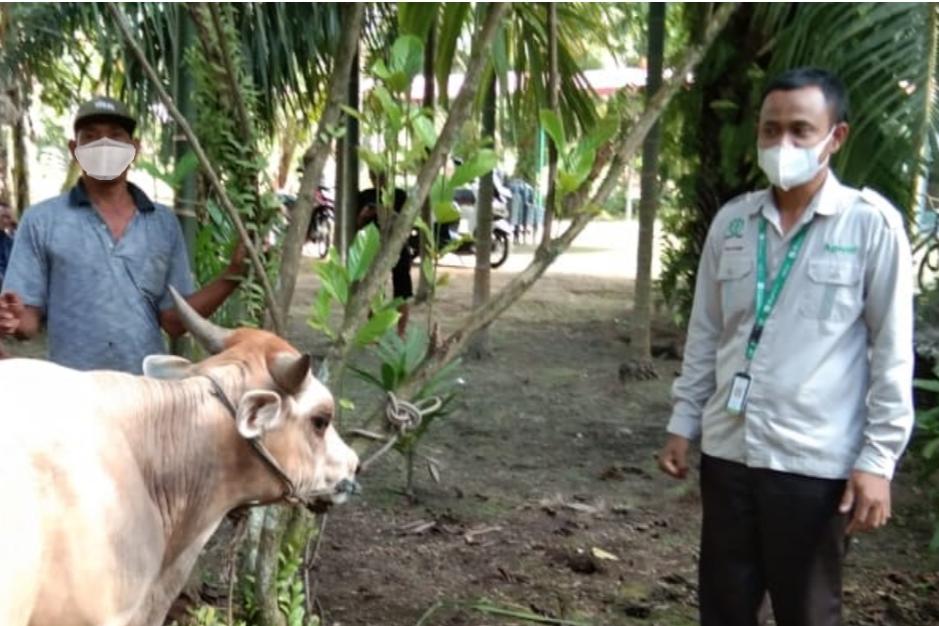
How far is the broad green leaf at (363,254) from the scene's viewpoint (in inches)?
142

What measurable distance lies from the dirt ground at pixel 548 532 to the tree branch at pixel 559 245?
47.2 inches

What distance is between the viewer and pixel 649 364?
8.98 meters

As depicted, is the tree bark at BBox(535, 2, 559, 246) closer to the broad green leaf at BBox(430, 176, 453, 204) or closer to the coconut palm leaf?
the broad green leaf at BBox(430, 176, 453, 204)

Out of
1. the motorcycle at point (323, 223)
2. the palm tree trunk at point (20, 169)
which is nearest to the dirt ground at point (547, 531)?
the palm tree trunk at point (20, 169)

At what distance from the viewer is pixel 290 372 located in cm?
263

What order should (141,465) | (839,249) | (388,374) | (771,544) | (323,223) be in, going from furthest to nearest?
(323,223), (388,374), (771,544), (839,249), (141,465)

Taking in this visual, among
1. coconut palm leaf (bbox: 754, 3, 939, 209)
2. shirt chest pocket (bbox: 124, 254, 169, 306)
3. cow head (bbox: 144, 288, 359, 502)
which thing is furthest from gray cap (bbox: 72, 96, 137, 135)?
coconut palm leaf (bbox: 754, 3, 939, 209)

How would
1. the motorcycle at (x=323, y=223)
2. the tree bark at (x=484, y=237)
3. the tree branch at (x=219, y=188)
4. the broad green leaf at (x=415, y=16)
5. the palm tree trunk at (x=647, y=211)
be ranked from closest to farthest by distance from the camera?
the tree branch at (x=219, y=188) < the broad green leaf at (x=415, y=16) < the palm tree trunk at (x=647, y=211) < the tree bark at (x=484, y=237) < the motorcycle at (x=323, y=223)

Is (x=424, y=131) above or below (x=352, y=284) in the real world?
above

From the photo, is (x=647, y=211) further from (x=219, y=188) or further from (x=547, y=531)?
(x=219, y=188)

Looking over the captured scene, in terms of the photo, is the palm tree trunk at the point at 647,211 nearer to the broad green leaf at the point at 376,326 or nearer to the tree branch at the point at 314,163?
the tree branch at the point at 314,163

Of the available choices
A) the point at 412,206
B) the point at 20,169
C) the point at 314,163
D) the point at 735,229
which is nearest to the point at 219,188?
the point at 314,163

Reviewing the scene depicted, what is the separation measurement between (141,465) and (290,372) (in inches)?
14.2

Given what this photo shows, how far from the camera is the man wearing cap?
3.47 m
